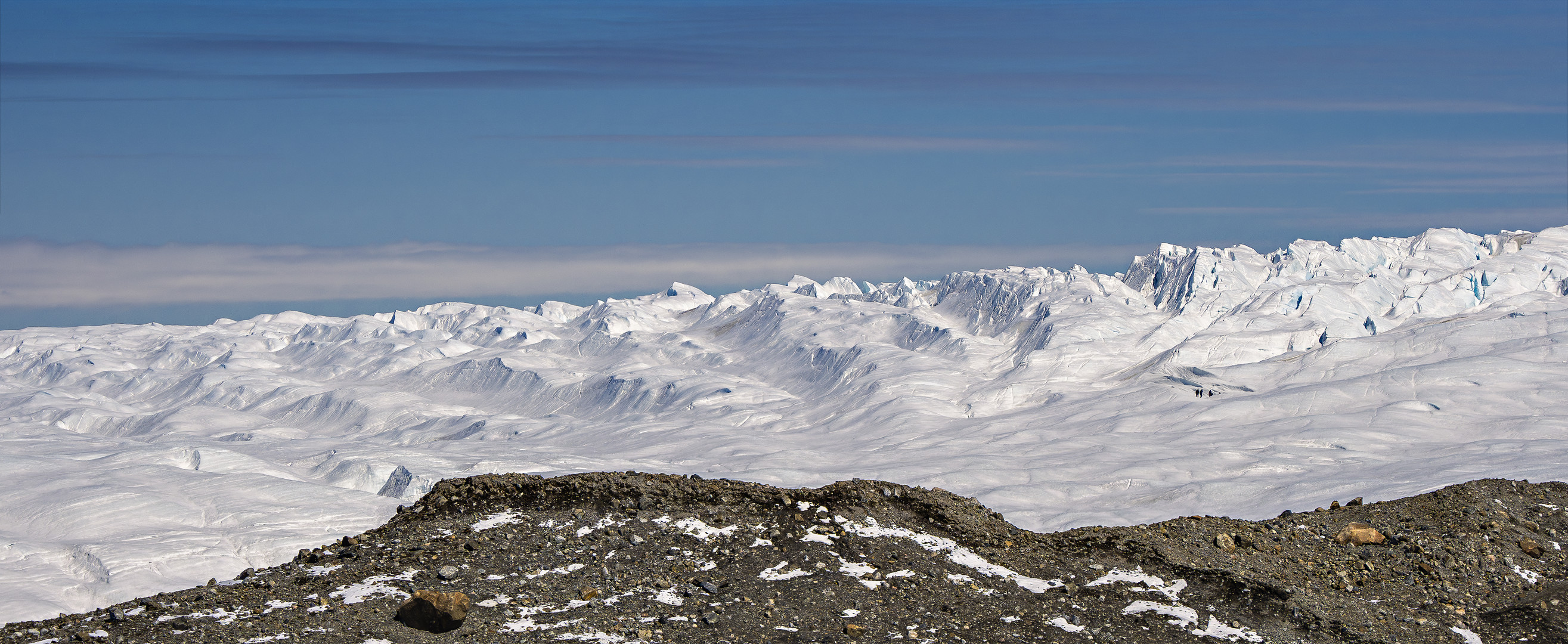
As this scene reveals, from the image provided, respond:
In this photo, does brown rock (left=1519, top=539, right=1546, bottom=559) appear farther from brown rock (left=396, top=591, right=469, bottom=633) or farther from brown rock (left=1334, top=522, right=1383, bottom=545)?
brown rock (left=396, top=591, right=469, bottom=633)

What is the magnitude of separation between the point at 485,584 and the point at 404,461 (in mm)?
176224

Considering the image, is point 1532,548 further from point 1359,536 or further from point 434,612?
point 434,612

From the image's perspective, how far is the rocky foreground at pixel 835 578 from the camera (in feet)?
71.5

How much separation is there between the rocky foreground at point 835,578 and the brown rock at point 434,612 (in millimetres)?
45

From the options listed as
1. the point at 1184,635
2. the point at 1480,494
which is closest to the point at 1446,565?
the point at 1480,494

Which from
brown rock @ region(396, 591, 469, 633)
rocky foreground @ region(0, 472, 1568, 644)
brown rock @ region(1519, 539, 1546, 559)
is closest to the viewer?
brown rock @ region(396, 591, 469, 633)

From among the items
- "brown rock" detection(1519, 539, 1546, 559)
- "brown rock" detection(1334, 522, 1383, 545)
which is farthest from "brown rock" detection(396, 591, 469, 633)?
"brown rock" detection(1519, 539, 1546, 559)

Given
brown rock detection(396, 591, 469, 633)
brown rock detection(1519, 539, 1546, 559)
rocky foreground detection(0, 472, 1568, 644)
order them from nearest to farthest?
→ brown rock detection(396, 591, 469, 633), rocky foreground detection(0, 472, 1568, 644), brown rock detection(1519, 539, 1546, 559)

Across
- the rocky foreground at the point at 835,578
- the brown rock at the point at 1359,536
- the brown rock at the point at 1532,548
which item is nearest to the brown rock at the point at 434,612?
the rocky foreground at the point at 835,578

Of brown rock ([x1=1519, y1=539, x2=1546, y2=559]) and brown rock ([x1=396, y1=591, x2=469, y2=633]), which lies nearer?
brown rock ([x1=396, y1=591, x2=469, y2=633])

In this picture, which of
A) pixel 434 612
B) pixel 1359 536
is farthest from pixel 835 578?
pixel 1359 536

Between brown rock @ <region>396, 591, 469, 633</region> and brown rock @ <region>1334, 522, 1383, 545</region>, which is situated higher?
brown rock @ <region>1334, 522, 1383, 545</region>

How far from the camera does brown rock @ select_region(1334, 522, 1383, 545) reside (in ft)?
89.6

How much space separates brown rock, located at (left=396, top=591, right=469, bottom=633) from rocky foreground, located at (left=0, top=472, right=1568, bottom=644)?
0.04 m
